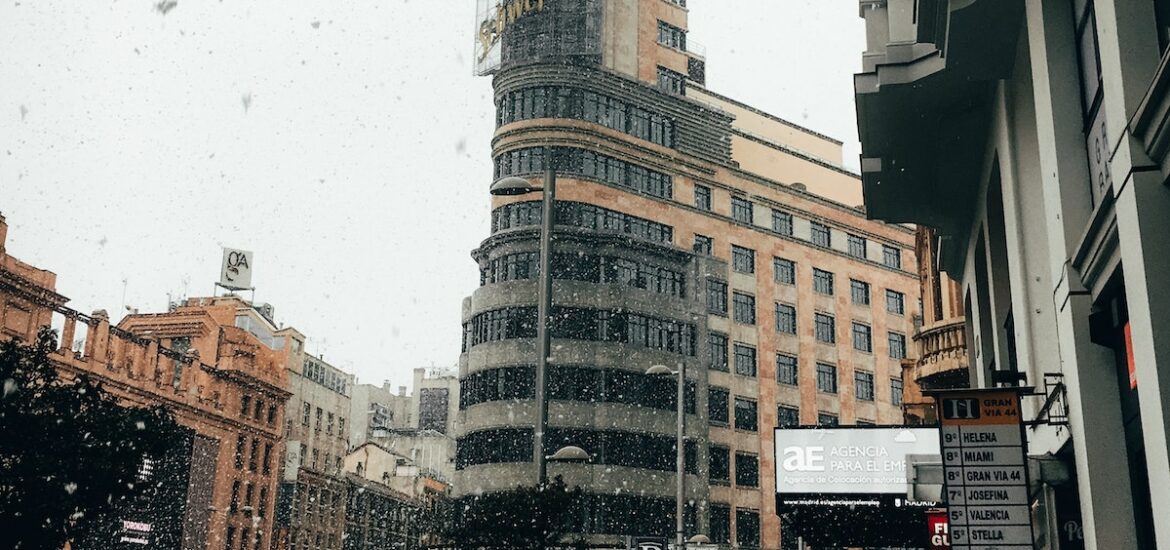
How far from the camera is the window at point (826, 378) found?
204 ft

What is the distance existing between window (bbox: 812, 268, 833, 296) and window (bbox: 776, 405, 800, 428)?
693 cm

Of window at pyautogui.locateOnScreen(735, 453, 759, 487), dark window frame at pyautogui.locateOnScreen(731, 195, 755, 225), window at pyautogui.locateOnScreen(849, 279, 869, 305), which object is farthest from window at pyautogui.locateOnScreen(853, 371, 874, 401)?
dark window frame at pyautogui.locateOnScreen(731, 195, 755, 225)

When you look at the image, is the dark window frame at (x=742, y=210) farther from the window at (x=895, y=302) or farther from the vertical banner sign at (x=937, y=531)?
the vertical banner sign at (x=937, y=531)

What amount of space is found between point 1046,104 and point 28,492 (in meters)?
20.9

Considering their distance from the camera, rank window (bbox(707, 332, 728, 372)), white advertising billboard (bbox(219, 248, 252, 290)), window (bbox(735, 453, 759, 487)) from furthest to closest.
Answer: white advertising billboard (bbox(219, 248, 252, 290))
window (bbox(707, 332, 728, 372))
window (bbox(735, 453, 759, 487))

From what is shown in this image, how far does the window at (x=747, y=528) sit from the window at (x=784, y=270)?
12348mm

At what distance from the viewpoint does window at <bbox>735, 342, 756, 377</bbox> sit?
58.7m

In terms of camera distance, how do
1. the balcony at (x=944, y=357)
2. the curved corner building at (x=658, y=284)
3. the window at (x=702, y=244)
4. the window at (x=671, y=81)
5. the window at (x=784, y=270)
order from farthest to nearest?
the window at (x=784, y=270), the window at (x=671, y=81), the window at (x=702, y=244), the curved corner building at (x=658, y=284), the balcony at (x=944, y=357)

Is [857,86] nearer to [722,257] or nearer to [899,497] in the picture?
[899,497]

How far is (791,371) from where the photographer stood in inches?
2411

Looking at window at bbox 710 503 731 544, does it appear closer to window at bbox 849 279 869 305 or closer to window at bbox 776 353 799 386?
window at bbox 776 353 799 386

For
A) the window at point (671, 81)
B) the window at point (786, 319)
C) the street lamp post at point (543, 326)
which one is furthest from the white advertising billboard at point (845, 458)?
the window at point (786, 319)

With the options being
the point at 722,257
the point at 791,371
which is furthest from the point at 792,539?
the point at 722,257

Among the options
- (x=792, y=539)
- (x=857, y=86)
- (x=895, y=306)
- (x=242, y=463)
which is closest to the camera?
(x=857, y=86)
